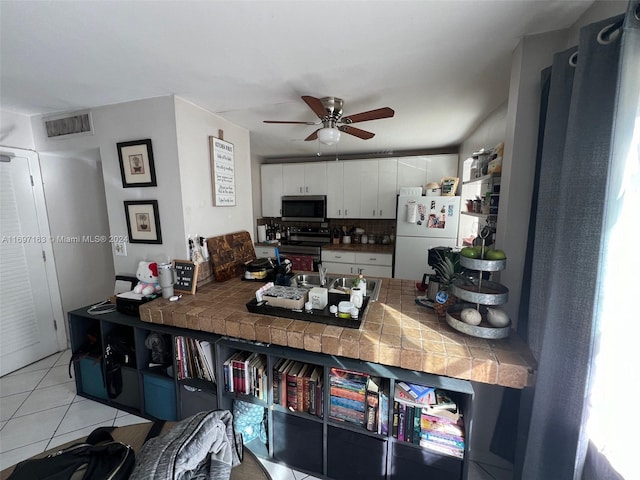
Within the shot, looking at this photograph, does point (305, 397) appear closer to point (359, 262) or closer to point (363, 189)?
point (359, 262)

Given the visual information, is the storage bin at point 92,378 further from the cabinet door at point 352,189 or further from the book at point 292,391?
the cabinet door at point 352,189

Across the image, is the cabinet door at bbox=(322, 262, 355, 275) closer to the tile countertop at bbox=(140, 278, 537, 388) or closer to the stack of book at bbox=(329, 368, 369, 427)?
the tile countertop at bbox=(140, 278, 537, 388)

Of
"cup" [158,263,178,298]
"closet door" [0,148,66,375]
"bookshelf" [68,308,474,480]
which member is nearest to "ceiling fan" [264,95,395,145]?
"cup" [158,263,178,298]

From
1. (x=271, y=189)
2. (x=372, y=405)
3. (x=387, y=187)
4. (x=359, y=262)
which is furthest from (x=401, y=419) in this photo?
(x=271, y=189)

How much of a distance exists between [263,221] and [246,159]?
1.78 meters

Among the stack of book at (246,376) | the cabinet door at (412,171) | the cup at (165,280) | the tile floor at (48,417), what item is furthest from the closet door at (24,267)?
the cabinet door at (412,171)

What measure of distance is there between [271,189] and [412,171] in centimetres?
215

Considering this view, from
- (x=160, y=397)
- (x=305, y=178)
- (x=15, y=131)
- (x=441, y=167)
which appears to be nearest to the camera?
(x=160, y=397)

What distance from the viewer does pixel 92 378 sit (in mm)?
1941

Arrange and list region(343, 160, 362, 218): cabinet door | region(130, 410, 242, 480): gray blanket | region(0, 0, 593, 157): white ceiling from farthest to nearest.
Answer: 1. region(343, 160, 362, 218): cabinet door
2. region(0, 0, 593, 157): white ceiling
3. region(130, 410, 242, 480): gray blanket

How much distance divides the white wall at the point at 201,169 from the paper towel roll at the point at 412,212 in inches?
78.2

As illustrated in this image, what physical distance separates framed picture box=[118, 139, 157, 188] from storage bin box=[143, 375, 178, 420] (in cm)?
142

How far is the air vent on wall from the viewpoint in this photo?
2.05 metres

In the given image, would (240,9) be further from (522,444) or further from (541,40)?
(522,444)
